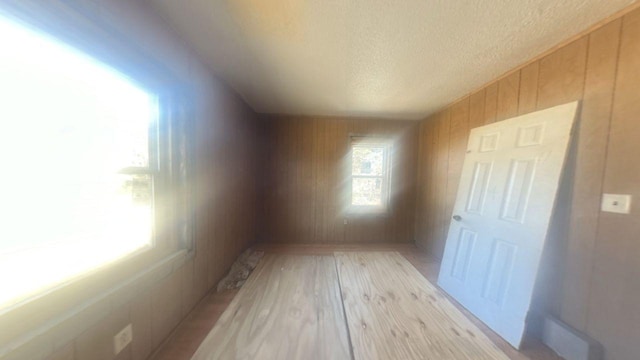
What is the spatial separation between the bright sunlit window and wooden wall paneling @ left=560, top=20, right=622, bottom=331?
2.95 meters

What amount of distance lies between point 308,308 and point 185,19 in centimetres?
244

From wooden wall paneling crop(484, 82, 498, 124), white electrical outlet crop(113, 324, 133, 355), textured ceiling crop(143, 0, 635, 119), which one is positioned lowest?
white electrical outlet crop(113, 324, 133, 355)

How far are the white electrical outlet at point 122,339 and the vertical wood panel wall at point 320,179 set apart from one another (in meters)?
2.60

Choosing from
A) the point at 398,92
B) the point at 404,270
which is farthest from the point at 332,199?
the point at 398,92

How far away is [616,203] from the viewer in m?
1.35

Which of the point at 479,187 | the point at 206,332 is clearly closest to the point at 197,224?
the point at 206,332

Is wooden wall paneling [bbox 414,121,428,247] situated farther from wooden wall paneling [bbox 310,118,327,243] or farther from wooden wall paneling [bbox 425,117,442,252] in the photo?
wooden wall paneling [bbox 310,118,327,243]

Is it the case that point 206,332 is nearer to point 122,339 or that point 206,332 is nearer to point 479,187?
point 122,339

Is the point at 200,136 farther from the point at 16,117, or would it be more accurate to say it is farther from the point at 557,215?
the point at 557,215

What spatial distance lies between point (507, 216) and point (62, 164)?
292 cm

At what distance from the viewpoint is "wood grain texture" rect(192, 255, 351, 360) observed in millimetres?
1544

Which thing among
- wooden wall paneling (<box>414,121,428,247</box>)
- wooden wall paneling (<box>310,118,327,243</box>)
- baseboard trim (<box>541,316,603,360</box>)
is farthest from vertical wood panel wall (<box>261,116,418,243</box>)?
baseboard trim (<box>541,316,603,360</box>)

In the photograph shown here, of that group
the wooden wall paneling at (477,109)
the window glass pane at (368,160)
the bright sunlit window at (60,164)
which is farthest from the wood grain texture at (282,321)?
the wooden wall paneling at (477,109)

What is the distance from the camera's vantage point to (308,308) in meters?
2.03
